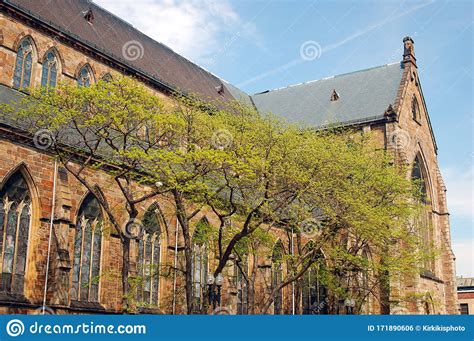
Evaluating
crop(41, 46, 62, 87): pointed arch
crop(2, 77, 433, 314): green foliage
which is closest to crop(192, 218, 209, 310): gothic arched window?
crop(2, 77, 433, 314): green foliage

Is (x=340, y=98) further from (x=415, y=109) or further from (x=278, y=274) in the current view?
(x=278, y=274)

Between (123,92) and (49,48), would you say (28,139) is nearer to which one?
(123,92)

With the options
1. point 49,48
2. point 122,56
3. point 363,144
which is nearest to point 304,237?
point 363,144

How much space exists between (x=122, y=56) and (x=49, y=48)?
17.6 feet

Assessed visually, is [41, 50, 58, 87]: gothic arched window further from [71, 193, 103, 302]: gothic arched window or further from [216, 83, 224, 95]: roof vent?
[216, 83, 224, 95]: roof vent

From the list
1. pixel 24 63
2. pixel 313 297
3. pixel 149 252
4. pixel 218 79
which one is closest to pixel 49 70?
pixel 24 63

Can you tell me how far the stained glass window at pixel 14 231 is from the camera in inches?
841

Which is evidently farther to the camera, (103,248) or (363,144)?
(363,144)

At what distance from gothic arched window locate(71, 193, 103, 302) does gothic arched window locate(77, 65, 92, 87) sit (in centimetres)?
708

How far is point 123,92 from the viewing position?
19875 mm

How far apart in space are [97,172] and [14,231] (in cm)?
425

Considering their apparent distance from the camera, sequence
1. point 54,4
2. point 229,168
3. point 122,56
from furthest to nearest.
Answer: point 122,56 < point 54,4 < point 229,168

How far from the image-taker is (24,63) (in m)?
26.6

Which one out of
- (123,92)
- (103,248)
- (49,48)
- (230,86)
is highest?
(230,86)
